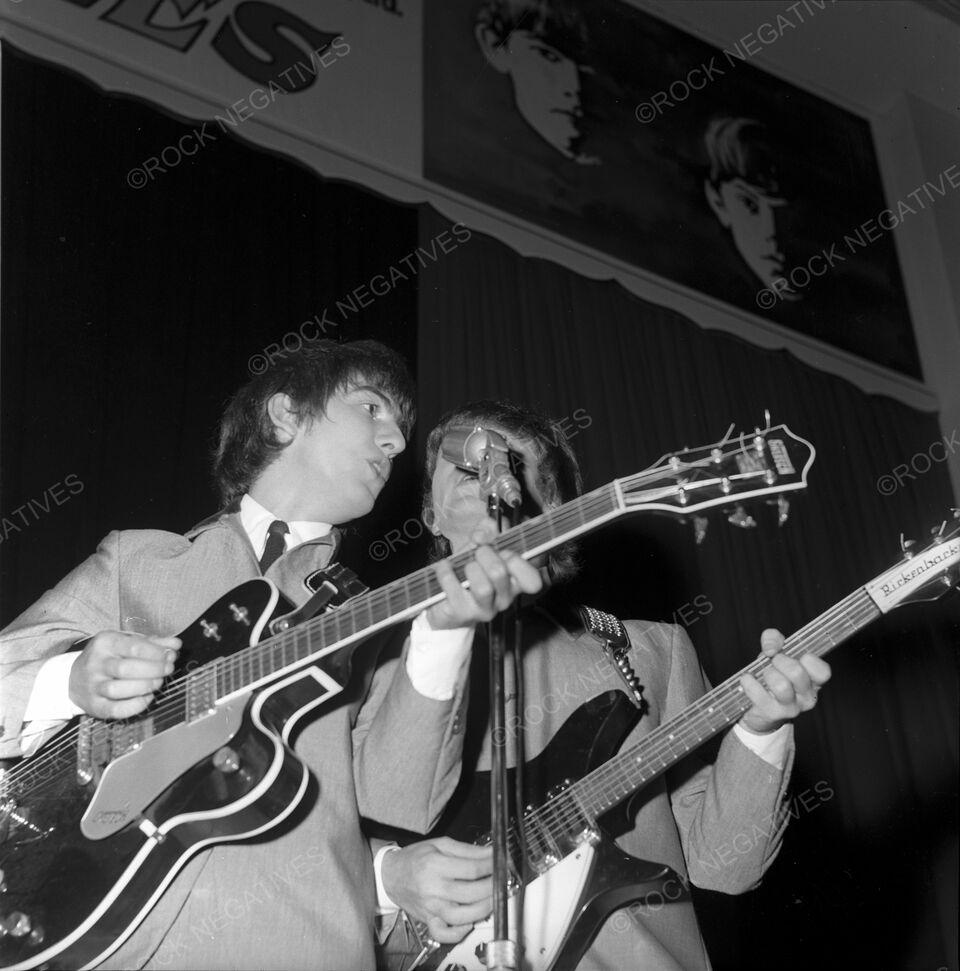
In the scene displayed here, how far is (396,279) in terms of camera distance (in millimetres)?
3947

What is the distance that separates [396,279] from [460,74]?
46.0 inches

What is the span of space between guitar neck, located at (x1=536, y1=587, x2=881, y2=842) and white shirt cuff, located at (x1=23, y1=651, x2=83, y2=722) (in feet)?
2.65

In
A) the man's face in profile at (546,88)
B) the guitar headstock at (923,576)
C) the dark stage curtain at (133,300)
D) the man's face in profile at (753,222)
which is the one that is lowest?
the guitar headstock at (923,576)

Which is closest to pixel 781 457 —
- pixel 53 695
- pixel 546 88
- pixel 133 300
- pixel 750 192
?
pixel 53 695

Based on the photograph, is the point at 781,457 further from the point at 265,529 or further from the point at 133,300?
the point at 133,300

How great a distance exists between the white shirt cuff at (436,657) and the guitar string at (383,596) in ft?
0.21

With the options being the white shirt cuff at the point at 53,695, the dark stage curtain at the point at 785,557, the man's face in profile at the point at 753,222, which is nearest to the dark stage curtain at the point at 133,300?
the dark stage curtain at the point at 785,557

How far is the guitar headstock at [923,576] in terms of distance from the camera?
6.15ft

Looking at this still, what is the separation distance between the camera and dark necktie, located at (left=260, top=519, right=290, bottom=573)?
1.88 metres

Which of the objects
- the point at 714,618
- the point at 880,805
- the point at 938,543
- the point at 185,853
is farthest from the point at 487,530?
the point at 880,805

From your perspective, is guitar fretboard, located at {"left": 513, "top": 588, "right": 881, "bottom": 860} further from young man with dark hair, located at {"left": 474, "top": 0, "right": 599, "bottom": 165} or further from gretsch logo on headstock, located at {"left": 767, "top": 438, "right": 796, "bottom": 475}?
young man with dark hair, located at {"left": 474, "top": 0, "right": 599, "bottom": 165}

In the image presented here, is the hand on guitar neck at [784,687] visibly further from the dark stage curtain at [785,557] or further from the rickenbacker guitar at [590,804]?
the dark stage curtain at [785,557]

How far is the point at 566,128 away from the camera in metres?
4.73

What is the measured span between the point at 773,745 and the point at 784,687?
135 millimetres
